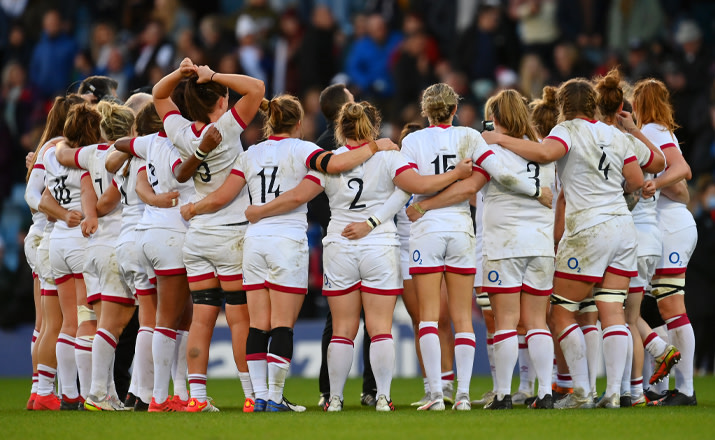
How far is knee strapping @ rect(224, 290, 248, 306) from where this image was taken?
26.5 ft

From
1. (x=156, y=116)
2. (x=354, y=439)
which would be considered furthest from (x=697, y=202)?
(x=354, y=439)

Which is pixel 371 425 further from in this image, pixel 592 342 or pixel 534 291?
pixel 592 342

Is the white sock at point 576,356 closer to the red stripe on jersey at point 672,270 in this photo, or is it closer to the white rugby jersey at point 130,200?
the red stripe on jersey at point 672,270

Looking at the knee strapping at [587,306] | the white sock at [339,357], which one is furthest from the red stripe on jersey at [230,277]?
the knee strapping at [587,306]

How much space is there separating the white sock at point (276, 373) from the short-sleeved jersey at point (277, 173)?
0.89m

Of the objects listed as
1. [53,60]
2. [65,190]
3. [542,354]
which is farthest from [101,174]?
[53,60]

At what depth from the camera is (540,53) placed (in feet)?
53.9

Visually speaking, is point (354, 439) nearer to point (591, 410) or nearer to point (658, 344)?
point (591, 410)

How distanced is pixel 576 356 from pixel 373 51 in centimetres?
1006

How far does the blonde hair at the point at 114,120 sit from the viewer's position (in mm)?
8883

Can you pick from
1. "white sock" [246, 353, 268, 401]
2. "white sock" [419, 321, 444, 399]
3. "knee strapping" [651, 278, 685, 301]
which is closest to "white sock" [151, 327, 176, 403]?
"white sock" [246, 353, 268, 401]

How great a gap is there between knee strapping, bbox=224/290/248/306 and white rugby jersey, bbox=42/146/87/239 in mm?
1573

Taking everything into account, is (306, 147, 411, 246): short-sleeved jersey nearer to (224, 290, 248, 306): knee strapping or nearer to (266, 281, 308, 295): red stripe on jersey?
(266, 281, 308, 295): red stripe on jersey

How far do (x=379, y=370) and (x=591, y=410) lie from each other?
5.06ft
